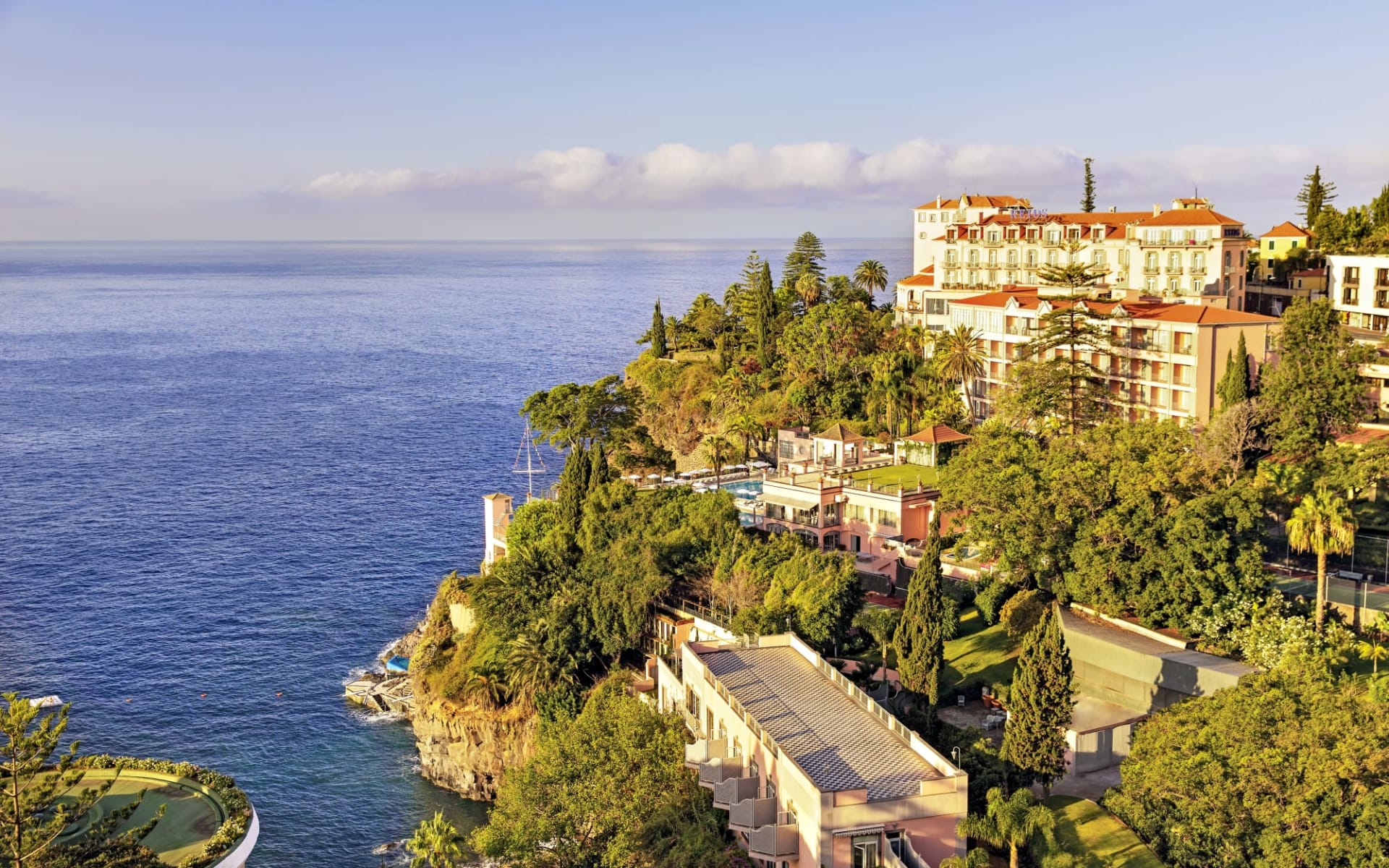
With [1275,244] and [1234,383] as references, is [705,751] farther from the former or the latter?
[1275,244]

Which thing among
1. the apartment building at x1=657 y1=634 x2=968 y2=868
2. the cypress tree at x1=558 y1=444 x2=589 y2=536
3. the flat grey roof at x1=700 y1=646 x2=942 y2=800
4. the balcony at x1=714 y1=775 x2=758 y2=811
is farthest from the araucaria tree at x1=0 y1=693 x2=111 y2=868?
the cypress tree at x1=558 y1=444 x2=589 y2=536

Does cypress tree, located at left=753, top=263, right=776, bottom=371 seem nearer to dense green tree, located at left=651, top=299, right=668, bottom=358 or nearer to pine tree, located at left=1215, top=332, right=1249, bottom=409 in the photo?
dense green tree, located at left=651, top=299, right=668, bottom=358

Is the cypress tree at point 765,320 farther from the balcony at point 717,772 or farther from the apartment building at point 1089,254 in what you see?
the balcony at point 717,772

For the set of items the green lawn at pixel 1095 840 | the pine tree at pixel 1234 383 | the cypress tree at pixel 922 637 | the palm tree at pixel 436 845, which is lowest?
the palm tree at pixel 436 845

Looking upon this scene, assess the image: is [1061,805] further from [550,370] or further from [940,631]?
[550,370]

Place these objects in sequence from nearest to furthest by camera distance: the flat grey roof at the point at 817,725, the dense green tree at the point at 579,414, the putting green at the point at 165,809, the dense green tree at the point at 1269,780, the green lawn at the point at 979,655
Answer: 1. the dense green tree at the point at 1269,780
2. the flat grey roof at the point at 817,725
3. the putting green at the point at 165,809
4. the green lawn at the point at 979,655
5. the dense green tree at the point at 579,414

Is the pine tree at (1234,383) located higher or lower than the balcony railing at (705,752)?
higher

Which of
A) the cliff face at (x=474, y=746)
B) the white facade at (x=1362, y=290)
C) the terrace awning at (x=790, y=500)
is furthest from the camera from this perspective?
the white facade at (x=1362, y=290)

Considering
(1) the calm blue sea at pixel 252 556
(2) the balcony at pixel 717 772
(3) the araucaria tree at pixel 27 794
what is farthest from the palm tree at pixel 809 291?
(3) the araucaria tree at pixel 27 794
